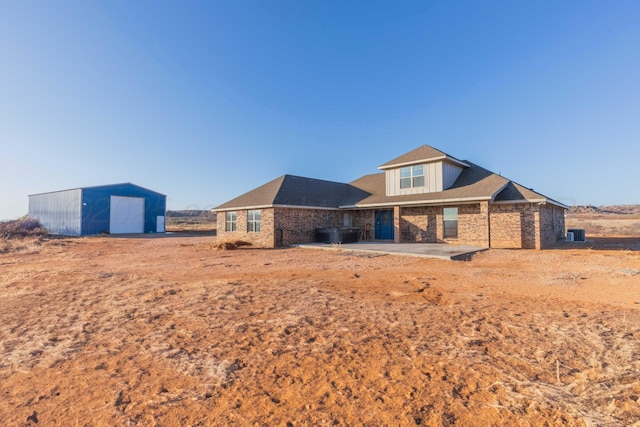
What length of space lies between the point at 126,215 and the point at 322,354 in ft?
125

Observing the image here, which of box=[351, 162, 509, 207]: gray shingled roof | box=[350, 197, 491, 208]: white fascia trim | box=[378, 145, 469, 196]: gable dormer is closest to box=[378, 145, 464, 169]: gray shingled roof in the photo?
box=[378, 145, 469, 196]: gable dormer

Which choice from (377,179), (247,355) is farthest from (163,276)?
(377,179)

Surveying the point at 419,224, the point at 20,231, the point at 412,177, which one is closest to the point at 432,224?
the point at 419,224

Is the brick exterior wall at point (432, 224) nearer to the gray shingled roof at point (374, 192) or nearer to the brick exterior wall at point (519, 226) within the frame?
the brick exterior wall at point (519, 226)

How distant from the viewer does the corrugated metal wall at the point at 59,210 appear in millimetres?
32344

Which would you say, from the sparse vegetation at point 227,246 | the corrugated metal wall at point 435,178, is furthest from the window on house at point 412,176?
the sparse vegetation at point 227,246

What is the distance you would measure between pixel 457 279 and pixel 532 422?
6280mm

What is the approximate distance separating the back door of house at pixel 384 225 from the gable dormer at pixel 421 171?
5.01ft

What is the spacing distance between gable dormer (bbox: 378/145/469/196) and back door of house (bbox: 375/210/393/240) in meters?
1.53

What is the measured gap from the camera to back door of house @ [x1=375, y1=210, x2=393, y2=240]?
70.8ft

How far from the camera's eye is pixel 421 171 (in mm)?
19656

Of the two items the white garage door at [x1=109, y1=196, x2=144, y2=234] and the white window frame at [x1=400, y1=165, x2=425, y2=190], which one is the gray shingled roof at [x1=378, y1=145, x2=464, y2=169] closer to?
the white window frame at [x1=400, y1=165, x2=425, y2=190]

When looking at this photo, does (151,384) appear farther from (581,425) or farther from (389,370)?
(581,425)

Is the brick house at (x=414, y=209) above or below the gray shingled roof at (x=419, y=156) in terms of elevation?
below
